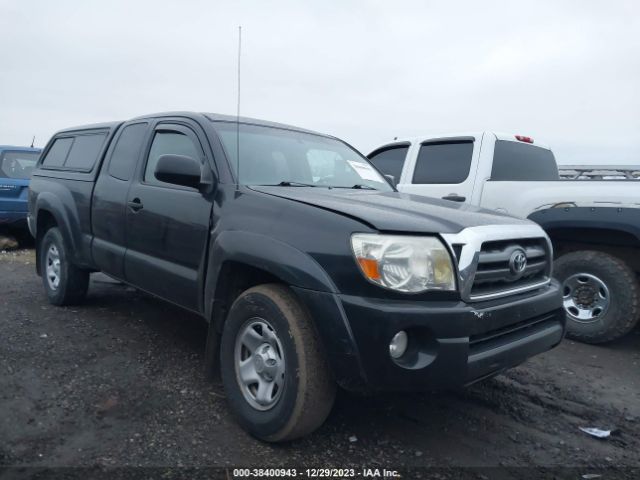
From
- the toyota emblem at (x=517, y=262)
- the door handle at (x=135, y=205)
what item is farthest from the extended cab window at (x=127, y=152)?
the toyota emblem at (x=517, y=262)

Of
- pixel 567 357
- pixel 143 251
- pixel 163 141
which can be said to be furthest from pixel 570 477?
pixel 163 141

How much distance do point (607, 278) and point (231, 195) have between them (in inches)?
135

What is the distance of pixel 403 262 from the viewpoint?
2350 millimetres

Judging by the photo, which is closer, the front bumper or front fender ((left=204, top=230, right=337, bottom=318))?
the front bumper

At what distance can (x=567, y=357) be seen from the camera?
4.33 metres

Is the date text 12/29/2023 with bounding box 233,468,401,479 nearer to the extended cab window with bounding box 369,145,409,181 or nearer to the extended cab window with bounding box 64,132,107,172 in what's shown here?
the extended cab window with bounding box 64,132,107,172

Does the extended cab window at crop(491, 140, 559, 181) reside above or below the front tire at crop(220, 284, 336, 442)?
above

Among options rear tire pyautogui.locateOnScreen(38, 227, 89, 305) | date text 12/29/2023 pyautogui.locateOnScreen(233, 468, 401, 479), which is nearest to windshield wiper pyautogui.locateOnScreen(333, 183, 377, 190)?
date text 12/29/2023 pyautogui.locateOnScreen(233, 468, 401, 479)

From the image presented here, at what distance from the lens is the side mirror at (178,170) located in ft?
9.87

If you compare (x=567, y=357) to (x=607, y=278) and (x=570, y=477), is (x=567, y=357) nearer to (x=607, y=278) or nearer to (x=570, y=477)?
(x=607, y=278)

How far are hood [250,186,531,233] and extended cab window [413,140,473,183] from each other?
2439mm

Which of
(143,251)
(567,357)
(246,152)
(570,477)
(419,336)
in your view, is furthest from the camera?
(567,357)

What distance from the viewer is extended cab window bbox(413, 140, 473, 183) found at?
562 cm

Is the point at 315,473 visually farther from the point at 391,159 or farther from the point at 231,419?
the point at 391,159
